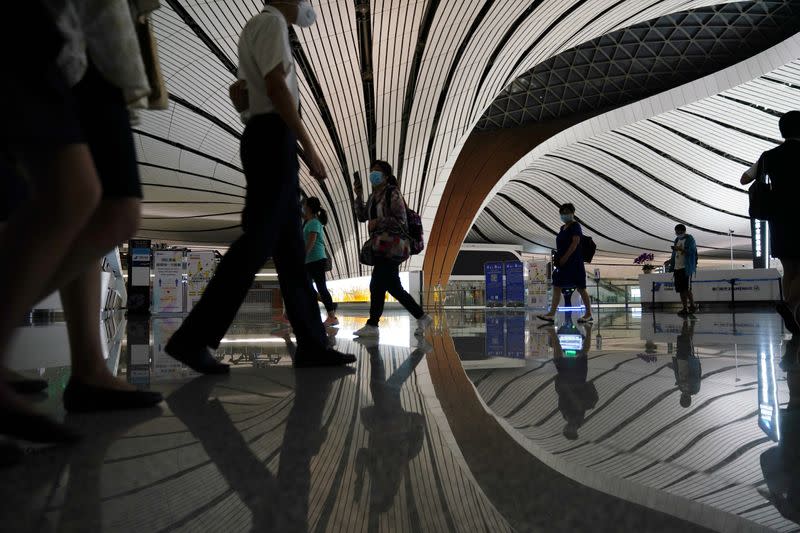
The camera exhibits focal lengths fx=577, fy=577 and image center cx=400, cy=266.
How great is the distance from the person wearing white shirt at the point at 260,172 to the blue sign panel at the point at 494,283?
16918 millimetres

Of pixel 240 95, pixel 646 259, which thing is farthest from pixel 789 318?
pixel 646 259

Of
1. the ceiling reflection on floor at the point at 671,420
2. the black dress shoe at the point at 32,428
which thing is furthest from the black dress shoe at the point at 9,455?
the ceiling reflection on floor at the point at 671,420

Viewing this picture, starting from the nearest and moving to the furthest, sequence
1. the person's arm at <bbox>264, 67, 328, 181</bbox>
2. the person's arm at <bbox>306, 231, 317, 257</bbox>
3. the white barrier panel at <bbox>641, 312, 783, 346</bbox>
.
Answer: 1. the person's arm at <bbox>264, 67, 328, 181</bbox>
2. the white barrier panel at <bbox>641, 312, 783, 346</bbox>
3. the person's arm at <bbox>306, 231, 317, 257</bbox>

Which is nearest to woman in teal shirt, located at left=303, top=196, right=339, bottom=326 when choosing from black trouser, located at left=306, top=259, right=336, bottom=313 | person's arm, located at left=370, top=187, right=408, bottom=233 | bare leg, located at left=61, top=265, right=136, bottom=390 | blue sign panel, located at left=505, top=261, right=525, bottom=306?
black trouser, located at left=306, top=259, right=336, bottom=313

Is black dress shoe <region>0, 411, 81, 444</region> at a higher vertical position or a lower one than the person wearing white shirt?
lower

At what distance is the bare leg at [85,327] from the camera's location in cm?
187

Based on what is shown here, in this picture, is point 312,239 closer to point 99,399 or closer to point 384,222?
point 384,222

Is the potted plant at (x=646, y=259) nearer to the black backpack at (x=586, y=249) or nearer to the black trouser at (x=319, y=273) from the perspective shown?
the black backpack at (x=586, y=249)

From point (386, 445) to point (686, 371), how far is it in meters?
1.89

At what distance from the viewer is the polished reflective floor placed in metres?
0.89

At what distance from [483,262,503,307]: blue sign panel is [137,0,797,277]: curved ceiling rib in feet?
13.3

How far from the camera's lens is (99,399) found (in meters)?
1.88

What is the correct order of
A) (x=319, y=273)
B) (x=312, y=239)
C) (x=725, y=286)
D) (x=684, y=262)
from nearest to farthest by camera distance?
(x=312, y=239) < (x=319, y=273) < (x=684, y=262) < (x=725, y=286)

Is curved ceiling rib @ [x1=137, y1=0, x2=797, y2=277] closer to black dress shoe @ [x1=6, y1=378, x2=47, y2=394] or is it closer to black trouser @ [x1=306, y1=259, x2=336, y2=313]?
black trouser @ [x1=306, y1=259, x2=336, y2=313]
